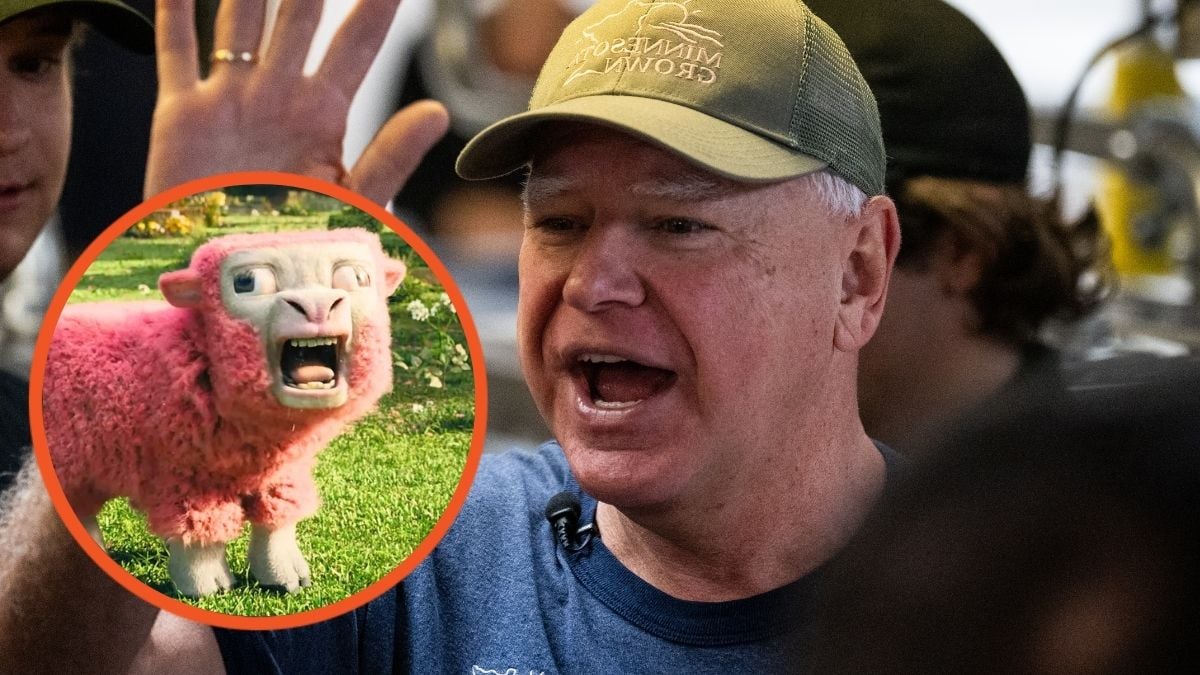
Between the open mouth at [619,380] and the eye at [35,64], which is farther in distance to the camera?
the eye at [35,64]

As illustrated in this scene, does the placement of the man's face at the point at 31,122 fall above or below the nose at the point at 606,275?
above

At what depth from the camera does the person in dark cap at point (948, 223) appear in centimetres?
92

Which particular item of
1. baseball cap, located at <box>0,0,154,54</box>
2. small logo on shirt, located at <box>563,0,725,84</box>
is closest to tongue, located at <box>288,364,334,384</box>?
small logo on shirt, located at <box>563,0,725,84</box>

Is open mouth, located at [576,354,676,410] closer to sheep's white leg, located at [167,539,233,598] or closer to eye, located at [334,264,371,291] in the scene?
eye, located at [334,264,371,291]

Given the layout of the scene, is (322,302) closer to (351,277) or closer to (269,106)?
(351,277)

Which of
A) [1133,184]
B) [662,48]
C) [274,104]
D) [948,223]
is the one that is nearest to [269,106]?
[274,104]

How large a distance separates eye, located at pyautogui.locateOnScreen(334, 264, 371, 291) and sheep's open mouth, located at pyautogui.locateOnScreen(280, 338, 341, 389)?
0.03 meters

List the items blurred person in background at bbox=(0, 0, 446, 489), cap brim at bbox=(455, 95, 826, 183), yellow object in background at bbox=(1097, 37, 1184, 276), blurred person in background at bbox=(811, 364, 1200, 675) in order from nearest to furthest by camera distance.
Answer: blurred person in background at bbox=(811, 364, 1200, 675)
cap brim at bbox=(455, 95, 826, 183)
blurred person in background at bbox=(0, 0, 446, 489)
yellow object in background at bbox=(1097, 37, 1184, 276)

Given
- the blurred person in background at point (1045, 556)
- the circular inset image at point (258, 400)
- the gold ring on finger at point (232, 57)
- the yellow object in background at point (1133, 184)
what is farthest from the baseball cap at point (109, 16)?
the yellow object in background at point (1133, 184)

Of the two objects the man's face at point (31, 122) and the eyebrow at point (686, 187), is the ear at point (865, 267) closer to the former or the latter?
the eyebrow at point (686, 187)

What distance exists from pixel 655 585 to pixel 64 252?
529 mm

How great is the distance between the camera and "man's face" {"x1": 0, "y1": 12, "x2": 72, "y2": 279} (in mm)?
996

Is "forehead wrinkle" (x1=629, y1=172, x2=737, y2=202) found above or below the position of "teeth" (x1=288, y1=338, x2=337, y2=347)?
above

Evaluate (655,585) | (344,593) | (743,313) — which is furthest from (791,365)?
(344,593)
